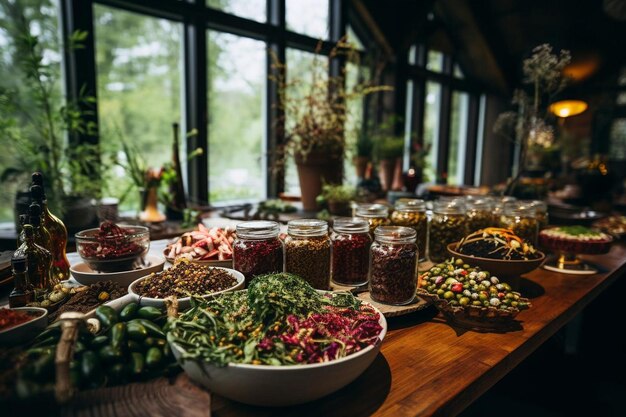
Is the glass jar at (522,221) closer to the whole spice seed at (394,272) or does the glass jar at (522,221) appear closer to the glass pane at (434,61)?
the whole spice seed at (394,272)

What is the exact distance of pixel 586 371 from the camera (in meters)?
2.39

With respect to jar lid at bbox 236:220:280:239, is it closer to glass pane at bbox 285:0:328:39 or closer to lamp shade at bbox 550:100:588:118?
lamp shade at bbox 550:100:588:118

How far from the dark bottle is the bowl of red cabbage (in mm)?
430

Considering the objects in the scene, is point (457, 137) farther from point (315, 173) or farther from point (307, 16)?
point (315, 173)

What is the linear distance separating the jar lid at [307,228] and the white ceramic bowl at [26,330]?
0.62 m

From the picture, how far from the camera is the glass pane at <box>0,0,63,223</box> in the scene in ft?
7.18

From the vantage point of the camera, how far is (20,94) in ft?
8.60

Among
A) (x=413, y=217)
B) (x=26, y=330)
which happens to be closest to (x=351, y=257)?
(x=413, y=217)

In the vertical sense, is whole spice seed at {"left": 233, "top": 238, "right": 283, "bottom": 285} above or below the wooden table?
above

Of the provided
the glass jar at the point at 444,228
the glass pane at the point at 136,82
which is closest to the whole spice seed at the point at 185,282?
the glass jar at the point at 444,228

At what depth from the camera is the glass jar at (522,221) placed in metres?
1.78

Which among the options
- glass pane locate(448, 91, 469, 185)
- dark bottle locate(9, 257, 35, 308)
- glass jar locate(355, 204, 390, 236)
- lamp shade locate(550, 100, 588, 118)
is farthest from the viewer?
glass pane locate(448, 91, 469, 185)

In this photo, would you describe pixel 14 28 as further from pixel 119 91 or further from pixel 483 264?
pixel 483 264

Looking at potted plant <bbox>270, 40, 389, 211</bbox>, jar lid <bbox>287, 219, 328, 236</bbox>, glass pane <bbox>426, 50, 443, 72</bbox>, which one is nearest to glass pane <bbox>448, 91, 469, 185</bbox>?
glass pane <bbox>426, 50, 443, 72</bbox>
